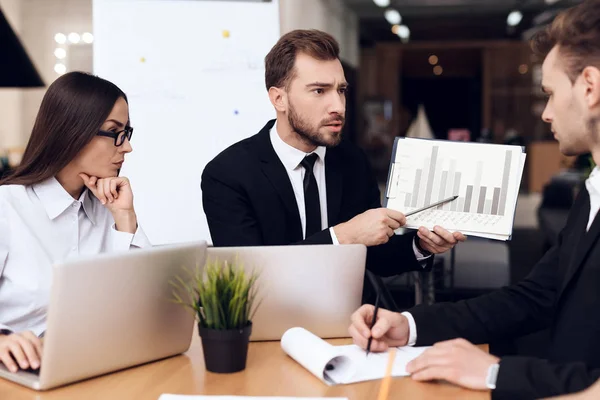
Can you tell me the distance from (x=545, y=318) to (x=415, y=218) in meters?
0.42

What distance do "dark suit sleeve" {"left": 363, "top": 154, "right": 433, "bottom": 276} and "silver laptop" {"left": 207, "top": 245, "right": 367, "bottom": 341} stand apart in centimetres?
74

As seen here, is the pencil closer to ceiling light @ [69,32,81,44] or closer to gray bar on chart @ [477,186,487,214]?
gray bar on chart @ [477,186,487,214]

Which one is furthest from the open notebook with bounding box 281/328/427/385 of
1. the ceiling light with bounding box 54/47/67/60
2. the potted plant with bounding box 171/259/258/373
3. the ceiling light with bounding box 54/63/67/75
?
the ceiling light with bounding box 54/47/67/60

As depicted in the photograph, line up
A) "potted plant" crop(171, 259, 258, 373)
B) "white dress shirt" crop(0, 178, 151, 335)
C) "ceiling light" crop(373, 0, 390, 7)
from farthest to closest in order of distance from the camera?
"ceiling light" crop(373, 0, 390, 7) < "white dress shirt" crop(0, 178, 151, 335) < "potted plant" crop(171, 259, 258, 373)

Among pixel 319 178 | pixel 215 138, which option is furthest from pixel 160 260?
pixel 215 138

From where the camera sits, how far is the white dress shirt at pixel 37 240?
1.84 metres

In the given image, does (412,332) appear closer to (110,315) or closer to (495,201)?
(495,201)

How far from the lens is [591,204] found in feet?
5.40

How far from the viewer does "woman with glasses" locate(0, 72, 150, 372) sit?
72.9 inches

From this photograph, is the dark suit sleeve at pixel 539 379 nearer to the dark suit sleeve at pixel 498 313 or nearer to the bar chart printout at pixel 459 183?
the dark suit sleeve at pixel 498 313

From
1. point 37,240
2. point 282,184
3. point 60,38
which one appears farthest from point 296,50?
point 60,38

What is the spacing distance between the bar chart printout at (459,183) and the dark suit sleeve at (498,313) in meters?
0.15

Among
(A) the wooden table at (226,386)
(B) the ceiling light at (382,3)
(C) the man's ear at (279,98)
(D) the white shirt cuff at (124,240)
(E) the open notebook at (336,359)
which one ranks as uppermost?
(B) the ceiling light at (382,3)

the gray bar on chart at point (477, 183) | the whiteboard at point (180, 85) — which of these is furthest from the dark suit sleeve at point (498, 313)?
the whiteboard at point (180, 85)
